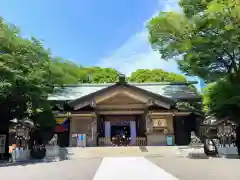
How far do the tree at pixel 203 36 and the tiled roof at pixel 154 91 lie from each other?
543 cm

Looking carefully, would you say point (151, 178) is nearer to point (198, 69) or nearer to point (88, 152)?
point (88, 152)

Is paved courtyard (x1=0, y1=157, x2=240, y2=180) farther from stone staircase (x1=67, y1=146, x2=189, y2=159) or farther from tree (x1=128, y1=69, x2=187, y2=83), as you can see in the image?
tree (x1=128, y1=69, x2=187, y2=83)

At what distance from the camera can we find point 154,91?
27.6m

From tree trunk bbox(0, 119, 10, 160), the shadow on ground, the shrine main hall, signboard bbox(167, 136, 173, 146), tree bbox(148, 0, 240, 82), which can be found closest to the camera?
the shadow on ground

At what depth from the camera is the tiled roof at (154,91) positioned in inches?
997

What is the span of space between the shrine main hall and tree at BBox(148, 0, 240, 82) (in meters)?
4.34

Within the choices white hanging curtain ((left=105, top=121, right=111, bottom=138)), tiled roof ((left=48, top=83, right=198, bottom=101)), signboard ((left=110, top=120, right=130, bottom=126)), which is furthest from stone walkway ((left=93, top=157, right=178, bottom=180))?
tiled roof ((left=48, top=83, right=198, bottom=101))

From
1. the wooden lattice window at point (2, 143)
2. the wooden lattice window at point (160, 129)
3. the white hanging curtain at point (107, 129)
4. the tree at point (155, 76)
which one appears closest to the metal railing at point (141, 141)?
the wooden lattice window at point (160, 129)

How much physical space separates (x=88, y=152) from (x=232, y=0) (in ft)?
43.9

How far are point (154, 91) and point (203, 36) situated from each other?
11177 millimetres

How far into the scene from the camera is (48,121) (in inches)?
746

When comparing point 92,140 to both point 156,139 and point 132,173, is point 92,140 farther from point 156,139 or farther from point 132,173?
point 132,173

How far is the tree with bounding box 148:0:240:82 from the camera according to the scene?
15.7 m

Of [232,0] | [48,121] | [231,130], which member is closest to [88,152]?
[48,121]
